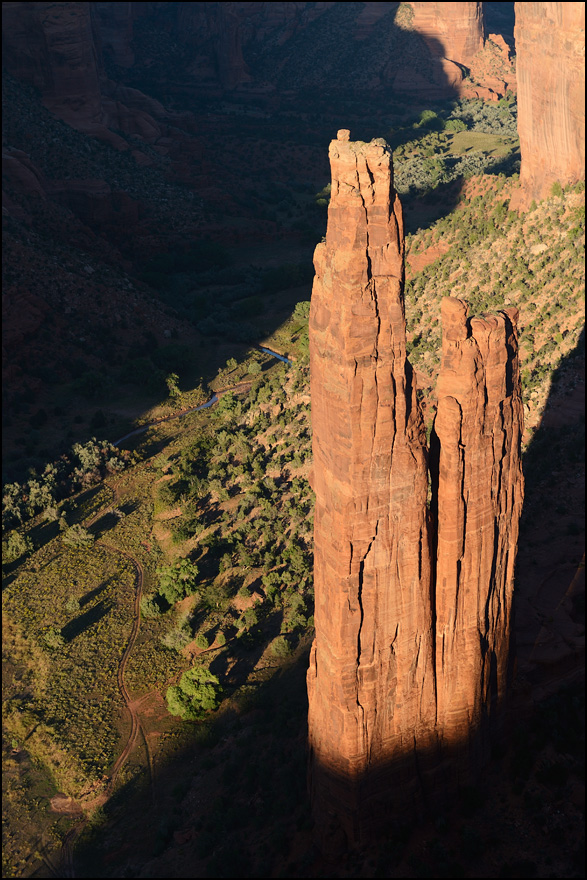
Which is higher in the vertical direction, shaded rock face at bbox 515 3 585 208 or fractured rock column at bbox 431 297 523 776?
shaded rock face at bbox 515 3 585 208

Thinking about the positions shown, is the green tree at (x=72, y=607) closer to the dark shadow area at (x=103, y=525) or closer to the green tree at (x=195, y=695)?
the dark shadow area at (x=103, y=525)

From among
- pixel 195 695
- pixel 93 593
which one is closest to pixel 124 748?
pixel 195 695

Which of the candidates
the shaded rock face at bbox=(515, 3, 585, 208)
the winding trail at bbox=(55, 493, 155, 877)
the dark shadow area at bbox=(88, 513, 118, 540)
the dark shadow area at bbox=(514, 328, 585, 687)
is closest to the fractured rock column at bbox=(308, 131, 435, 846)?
the dark shadow area at bbox=(514, 328, 585, 687)

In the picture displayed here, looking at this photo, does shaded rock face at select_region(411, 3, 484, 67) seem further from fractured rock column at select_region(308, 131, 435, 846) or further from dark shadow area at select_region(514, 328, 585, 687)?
fractured rock column at select_region(308, 131, 435, 846)

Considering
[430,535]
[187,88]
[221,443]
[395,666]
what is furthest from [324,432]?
[187,88]

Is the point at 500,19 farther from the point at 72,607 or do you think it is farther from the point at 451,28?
the point at 72,607

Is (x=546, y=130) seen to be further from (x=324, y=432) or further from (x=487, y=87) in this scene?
(x=487, y=87)
